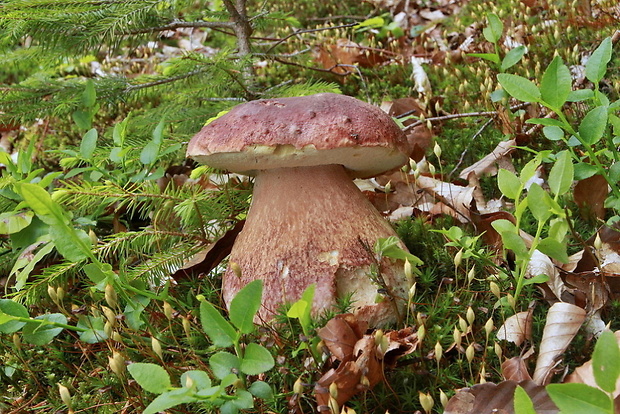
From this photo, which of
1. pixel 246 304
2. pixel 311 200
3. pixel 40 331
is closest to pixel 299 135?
pixel 311 200

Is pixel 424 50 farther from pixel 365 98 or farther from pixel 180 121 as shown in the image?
pixel 180 121

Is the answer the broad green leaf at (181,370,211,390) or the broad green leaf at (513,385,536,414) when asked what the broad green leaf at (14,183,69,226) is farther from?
the broad green leaf at (513,385,536,414)

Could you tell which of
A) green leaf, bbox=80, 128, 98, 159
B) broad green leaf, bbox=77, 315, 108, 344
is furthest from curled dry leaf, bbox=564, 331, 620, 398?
green leaf, bbox=80, 128, 98, 159

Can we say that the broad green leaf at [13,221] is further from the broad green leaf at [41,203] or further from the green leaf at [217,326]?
the green leaf at [217,326]

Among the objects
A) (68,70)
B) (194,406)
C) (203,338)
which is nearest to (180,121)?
(203,338)

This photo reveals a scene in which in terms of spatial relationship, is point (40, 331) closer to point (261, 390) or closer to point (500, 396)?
point (261, 390)
